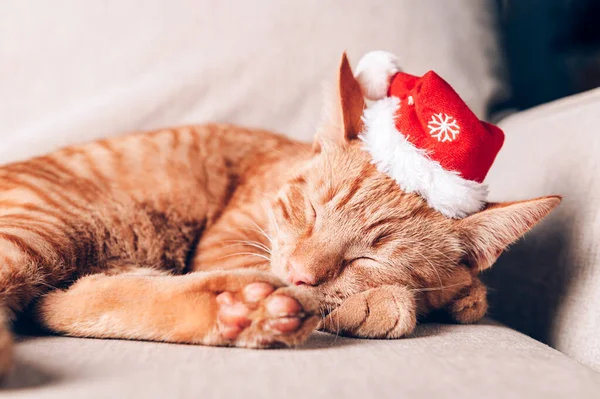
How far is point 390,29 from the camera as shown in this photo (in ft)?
7.13

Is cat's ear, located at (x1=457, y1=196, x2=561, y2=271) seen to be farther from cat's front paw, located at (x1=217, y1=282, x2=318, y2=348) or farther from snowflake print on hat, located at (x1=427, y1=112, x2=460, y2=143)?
cat's front paw, located at (x1=217, y1=282, x2=318, y2=348)

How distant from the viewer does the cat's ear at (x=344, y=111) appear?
4.57 feet

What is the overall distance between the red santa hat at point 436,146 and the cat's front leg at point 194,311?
463 millimetres

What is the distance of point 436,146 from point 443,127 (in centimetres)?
5

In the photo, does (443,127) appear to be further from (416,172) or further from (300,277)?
(300,277)

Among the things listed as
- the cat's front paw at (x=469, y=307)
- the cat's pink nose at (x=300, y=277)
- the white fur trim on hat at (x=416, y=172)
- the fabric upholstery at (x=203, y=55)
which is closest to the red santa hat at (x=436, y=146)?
the white fur trim on hat at (x=416, y=172)

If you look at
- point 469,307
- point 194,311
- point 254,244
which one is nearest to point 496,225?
point 469,307

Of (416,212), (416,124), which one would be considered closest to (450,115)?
(416,124)

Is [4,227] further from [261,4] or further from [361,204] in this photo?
[261,4]

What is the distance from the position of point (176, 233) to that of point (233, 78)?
2.73 feet

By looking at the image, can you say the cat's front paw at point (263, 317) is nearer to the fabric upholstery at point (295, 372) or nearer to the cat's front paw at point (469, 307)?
the fabric upholstery at point (295, 372)

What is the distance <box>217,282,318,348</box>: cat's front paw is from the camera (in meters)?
0.95

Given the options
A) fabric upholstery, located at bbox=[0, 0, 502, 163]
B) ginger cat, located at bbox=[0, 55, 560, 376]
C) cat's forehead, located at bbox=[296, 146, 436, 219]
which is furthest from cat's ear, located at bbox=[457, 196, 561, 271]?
Result: fabric upholstery, located at bbox=[0, 0, 502, 163]

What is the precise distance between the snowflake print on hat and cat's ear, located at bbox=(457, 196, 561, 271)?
22cm
